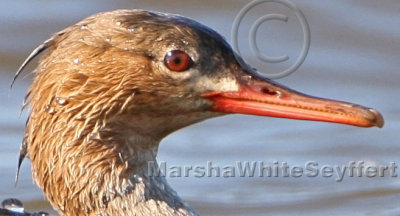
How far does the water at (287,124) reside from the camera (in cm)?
1045

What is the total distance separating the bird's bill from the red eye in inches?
8.1

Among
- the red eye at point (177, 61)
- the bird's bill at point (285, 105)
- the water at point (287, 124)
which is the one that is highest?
the red eye at point (177, 61)

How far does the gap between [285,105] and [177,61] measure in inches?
24.7

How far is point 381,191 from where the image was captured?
34.6 ft

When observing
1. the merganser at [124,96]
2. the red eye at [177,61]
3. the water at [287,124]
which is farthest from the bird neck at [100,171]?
the water at [287,124]

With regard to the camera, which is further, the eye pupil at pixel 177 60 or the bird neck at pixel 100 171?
the bird neck at pixel 100 171

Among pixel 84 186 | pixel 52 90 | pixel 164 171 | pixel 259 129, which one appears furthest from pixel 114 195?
pixel 259 129

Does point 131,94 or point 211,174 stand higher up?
point 131,94

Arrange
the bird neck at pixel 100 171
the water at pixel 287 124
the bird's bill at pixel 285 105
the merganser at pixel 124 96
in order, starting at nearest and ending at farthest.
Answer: the bird's bill at pixel 285 105 → the merganser at pixel 124 96 → the bird neck at pixel 100 171 → the water at pixel 287 124

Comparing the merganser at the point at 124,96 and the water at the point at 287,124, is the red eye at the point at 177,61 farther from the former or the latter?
the water at the point at 287,124

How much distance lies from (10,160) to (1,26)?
5.77ft

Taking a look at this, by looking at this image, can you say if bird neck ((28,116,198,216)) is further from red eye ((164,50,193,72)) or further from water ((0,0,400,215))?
water ((0,0,400,215))

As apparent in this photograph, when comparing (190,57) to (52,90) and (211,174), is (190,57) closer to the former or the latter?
(52,90)

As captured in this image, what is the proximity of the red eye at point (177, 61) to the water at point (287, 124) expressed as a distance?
8.95ft
